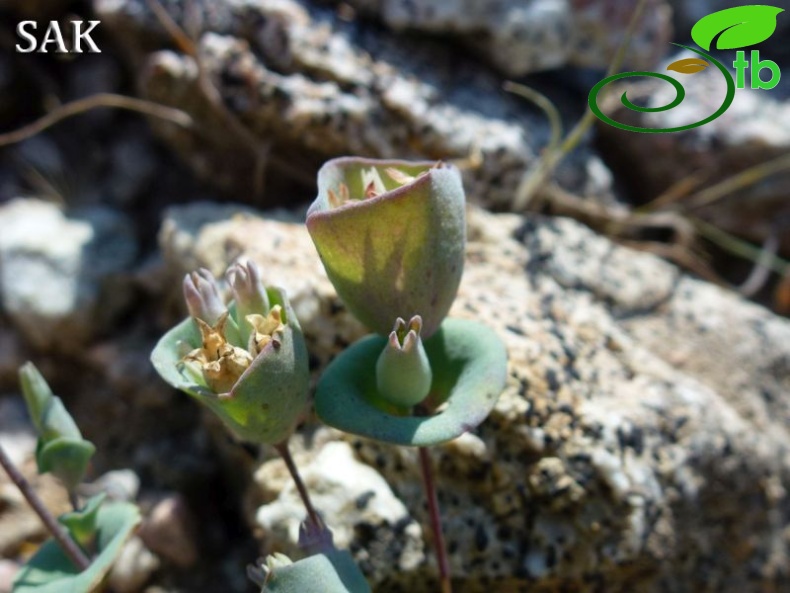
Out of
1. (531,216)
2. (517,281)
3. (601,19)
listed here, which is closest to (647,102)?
(601,19)

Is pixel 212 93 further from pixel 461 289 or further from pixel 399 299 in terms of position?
pixel 399 299

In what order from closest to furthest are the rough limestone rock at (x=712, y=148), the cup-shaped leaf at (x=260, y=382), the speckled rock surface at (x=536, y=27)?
1. the cup-shaped leaf at (x=260, y=382)
2. the speckled rock surface at (x=536, y=27)
3. the rough limestone rock at (x=712, y=148)

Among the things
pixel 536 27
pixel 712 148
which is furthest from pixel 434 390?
pixel 712 148

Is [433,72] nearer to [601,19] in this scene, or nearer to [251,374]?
[601,19]

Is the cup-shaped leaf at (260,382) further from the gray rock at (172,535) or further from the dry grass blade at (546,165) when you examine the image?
the dry grass blade at (546,165)

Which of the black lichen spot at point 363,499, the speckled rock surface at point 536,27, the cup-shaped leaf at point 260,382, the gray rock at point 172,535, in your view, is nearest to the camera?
the cup-shaped leaf at point 260,382

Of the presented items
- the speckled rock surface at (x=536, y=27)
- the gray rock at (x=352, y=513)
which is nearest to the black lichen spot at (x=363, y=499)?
the gray rock at (x=352, y=513)

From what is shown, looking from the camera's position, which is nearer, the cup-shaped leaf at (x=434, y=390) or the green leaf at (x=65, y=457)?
the cup-shaped leaf at (x=434, y=390)
